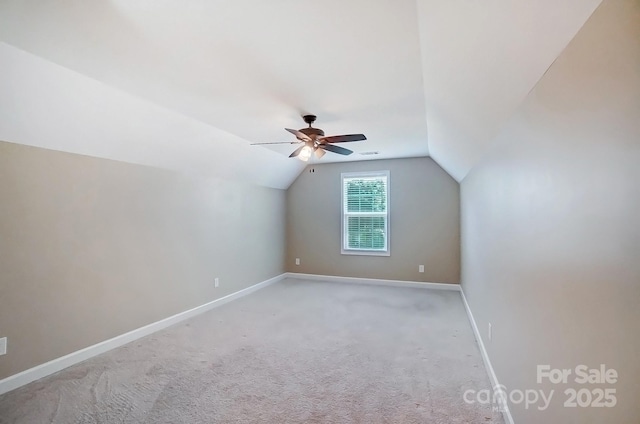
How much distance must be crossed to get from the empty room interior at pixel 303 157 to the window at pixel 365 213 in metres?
1.18

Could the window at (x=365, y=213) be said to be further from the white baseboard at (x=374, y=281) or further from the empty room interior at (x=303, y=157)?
the empty room interior at (x=303, y=157)

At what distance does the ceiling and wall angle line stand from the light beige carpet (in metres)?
2.00

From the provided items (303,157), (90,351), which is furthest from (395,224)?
(90,351)

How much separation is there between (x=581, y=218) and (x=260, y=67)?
6.65 feet

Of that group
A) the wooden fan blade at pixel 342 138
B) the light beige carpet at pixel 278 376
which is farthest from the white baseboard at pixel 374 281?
the wooden fan blade at pixel 342 138

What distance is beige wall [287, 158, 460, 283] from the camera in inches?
217

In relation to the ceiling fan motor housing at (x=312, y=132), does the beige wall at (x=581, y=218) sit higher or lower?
lower

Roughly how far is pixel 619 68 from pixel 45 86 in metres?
3.16

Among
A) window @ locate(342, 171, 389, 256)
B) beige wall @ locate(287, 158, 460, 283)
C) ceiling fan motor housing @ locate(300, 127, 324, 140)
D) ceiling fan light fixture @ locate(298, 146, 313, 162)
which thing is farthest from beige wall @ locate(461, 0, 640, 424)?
window @ locate(342, 171, 389, 256)

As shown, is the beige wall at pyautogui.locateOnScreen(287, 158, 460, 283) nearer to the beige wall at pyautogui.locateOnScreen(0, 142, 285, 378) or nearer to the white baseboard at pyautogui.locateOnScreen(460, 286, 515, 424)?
the white baseboard at pyautogui.locateOnScreen(460, 286, 515, 424)

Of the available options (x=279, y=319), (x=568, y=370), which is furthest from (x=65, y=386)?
(x=568, y=370)

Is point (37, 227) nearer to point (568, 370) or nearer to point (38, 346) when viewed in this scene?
point (38, 346)

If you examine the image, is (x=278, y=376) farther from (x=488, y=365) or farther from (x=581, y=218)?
(x=581, y=218)

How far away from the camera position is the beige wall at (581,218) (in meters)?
0.79
